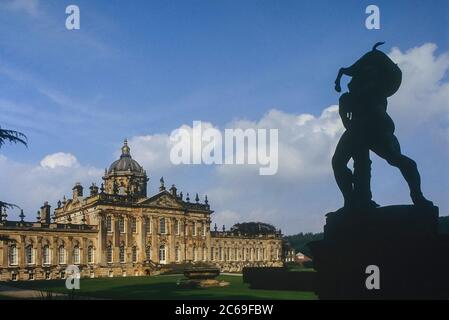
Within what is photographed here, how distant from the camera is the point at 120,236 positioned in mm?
58375

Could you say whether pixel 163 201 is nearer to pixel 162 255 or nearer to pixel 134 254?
pixel 162 255

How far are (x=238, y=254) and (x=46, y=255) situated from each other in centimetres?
2769

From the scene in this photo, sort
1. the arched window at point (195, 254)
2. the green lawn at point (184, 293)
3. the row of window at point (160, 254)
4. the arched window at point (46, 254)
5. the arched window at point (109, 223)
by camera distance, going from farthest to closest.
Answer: the arched window at point (195, 254) → the arched window at point (109, 223) → the row of window at point (160, 254) → the arched window at point (46, 254) → the green lawn at point (184, 293)

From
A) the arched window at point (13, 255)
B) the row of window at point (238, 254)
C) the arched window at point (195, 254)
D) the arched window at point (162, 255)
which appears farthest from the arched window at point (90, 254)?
the row of window at point (238, 254)

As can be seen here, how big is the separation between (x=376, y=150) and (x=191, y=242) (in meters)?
55.2

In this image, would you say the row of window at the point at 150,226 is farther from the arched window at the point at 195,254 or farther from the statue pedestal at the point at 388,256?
the statue pedestal at the point at 388,256

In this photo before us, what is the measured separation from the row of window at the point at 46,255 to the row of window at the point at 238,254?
705 inches

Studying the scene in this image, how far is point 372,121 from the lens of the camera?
10.8 meters

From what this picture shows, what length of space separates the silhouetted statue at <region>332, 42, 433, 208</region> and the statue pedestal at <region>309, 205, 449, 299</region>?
2.47 ft

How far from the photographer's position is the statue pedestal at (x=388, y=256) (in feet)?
31.2

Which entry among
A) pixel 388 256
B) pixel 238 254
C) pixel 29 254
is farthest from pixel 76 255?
pixel 388 256
